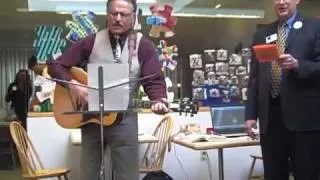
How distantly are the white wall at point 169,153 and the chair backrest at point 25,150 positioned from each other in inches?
4.1

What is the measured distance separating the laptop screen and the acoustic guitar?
1.16m

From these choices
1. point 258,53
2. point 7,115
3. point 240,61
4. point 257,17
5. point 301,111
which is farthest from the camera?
point 257,17

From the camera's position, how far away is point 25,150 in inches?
149

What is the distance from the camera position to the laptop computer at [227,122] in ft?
12.1

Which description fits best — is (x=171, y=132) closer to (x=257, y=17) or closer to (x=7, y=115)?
(x=7, y=115)

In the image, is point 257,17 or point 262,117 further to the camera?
point 257,17

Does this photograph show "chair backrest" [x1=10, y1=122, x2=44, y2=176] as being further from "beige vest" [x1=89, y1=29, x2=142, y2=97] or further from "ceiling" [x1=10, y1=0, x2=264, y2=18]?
"ceiling" [x1=10, y1=0, x2=264, y2=18]

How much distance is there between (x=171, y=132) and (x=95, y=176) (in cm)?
169

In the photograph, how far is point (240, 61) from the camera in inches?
187

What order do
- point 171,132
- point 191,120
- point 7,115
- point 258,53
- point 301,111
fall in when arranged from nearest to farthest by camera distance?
point 258,53
point 301,111
point 171,132
point 191,120
point 7,115

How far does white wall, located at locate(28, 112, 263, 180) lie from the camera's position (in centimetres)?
420

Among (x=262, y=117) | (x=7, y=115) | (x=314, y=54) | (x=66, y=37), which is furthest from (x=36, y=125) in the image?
(x=314, y=54)

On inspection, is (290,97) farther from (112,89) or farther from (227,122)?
(227,122)

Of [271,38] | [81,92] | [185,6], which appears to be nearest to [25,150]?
[81,92]
